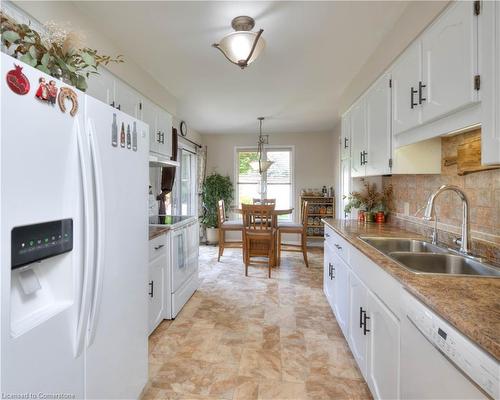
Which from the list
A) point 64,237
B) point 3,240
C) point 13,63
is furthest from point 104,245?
point 13,63

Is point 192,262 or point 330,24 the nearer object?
point 330,24

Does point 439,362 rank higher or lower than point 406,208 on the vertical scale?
lower

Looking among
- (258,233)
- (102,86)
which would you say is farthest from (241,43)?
(258,233)

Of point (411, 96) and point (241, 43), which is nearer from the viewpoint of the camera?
point (411, 96)

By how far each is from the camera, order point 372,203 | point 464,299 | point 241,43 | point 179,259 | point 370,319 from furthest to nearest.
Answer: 1. point 372,203
2. point 179,259
3. point 241,43
4. point 370,319
5. point 464,299

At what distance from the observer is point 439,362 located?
83 cm

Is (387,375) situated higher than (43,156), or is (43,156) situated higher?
(43,156)

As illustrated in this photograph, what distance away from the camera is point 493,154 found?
979 mm

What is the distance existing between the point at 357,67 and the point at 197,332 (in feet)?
9.78

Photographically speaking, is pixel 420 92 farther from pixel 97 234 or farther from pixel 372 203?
pixel 97 234

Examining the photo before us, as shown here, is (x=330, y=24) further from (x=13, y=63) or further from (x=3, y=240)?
(x=3, y=240)

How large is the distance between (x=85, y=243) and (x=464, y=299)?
135cm

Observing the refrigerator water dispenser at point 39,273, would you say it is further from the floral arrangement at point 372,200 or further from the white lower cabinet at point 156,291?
the floral arrangement at point 372,200

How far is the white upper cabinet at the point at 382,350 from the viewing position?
117 cm
